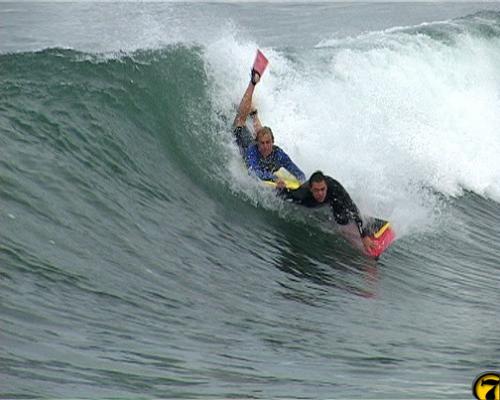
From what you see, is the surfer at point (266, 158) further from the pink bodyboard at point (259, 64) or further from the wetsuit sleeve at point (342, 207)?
the pink bodyboard at point (259, 64)

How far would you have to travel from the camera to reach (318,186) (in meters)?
9.48

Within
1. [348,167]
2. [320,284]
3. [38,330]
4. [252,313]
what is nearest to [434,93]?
[348,167]

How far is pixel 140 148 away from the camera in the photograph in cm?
1102

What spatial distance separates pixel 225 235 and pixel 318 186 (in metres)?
1.11

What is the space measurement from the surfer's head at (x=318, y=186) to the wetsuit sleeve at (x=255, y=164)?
93cm

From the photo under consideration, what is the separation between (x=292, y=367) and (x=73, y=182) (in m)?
3.96

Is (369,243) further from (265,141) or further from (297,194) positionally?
(265,141)

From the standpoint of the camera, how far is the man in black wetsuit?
9.66 m

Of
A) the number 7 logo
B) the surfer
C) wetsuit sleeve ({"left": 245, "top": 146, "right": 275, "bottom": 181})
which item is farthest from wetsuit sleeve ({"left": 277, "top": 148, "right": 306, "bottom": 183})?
the number 7 logo

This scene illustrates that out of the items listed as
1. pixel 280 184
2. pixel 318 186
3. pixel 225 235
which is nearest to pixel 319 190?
pixel 318 186

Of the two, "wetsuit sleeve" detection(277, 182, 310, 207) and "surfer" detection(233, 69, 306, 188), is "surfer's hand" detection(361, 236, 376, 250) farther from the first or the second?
"surfer" detection(233, 69, 306, 188)

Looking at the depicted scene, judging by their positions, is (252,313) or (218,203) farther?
(218,203)

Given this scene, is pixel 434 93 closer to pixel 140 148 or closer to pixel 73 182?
pixel 140 148

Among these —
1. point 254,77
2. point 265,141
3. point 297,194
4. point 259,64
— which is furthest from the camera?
→ point 259,64
